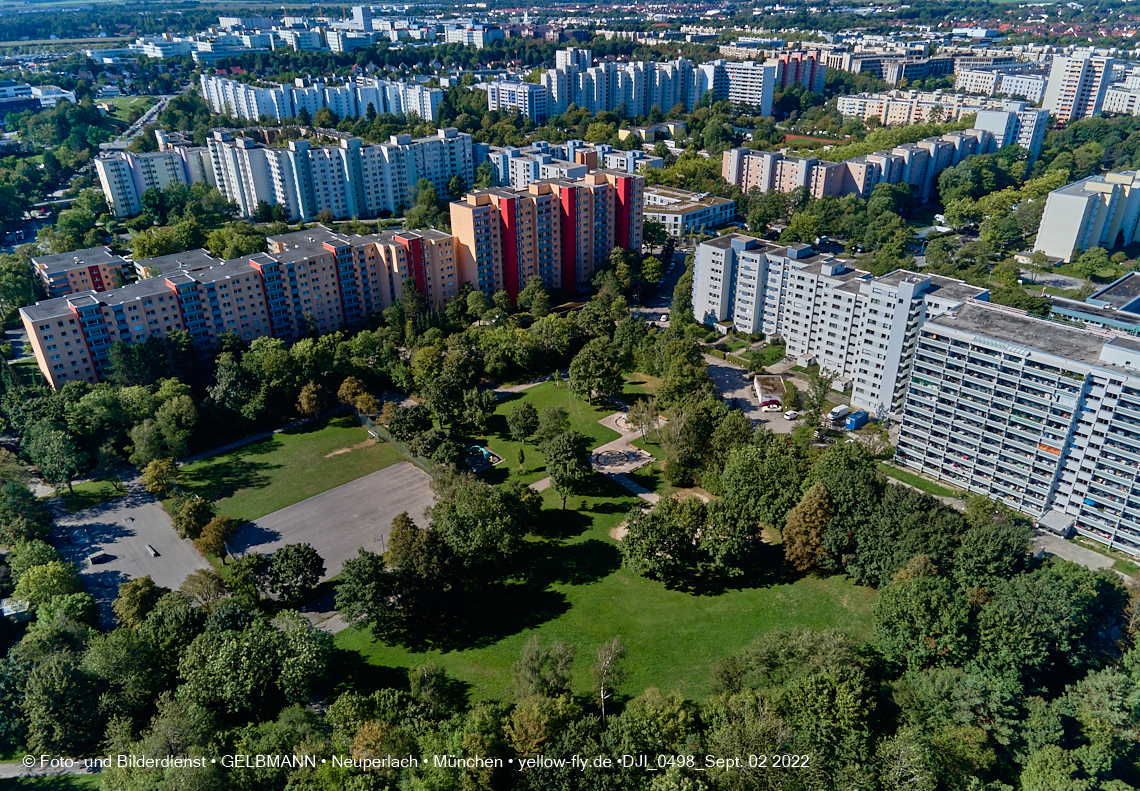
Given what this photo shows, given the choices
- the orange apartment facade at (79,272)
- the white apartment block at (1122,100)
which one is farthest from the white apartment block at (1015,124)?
the orange apartment facade at (79,272)

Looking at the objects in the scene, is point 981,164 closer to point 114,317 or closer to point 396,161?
point 396,161

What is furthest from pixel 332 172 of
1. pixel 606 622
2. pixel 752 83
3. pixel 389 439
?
pixel 752 83

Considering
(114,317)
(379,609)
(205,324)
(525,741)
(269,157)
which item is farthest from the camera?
(269,157)

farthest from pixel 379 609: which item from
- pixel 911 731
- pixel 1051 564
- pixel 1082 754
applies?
pixel 1051 564

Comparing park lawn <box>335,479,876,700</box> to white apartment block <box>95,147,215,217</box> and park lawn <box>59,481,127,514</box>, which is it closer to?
Result: park lawn <box>59,481,127,514</box>

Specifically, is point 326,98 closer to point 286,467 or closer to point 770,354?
point 286,467

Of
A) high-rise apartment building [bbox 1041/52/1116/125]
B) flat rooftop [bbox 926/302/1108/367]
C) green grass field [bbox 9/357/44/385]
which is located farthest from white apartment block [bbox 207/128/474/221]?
high-rise apartment building [bbox 1041/52/1116/125]
